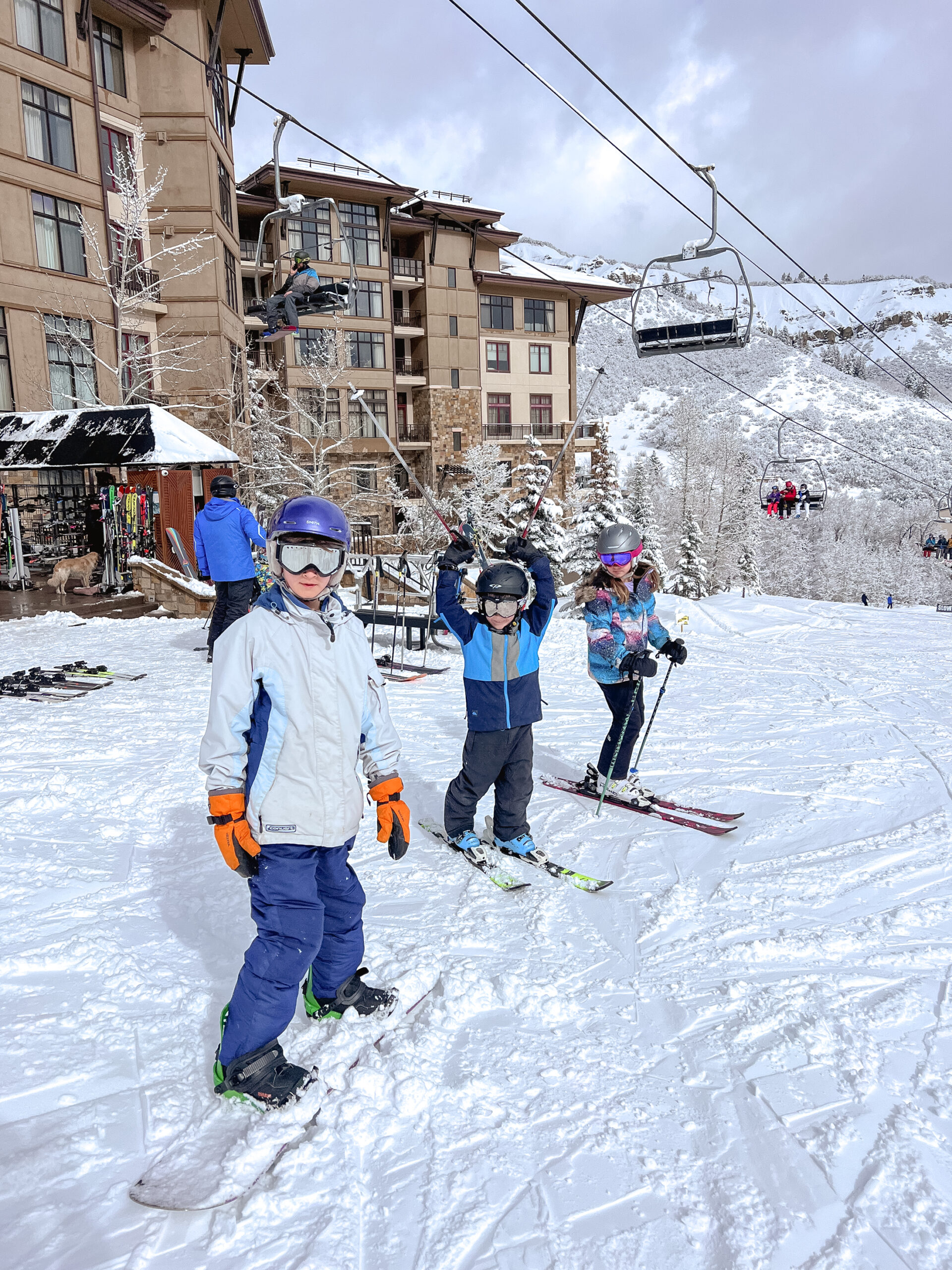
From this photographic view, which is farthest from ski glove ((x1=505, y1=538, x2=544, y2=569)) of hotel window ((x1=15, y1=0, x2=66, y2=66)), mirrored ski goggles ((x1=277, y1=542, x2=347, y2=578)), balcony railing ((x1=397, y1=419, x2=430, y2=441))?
balcony railing ((x1=397, y1=419, x2=430, y2=441))

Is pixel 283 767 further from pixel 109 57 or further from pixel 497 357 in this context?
pixel 497 357

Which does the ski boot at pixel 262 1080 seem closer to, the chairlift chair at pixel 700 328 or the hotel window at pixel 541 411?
the chairlift chair at pixel 700 328

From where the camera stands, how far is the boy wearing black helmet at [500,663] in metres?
3.94

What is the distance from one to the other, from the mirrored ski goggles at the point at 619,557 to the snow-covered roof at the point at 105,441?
9.57m

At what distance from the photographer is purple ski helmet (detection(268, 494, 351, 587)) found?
7.86 feet

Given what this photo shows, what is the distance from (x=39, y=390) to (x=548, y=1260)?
69.9 feet

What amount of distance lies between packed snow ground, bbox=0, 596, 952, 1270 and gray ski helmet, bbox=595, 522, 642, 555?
1.74 meters

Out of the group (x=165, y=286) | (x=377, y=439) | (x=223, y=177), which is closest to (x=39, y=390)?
(x=165, y=286)

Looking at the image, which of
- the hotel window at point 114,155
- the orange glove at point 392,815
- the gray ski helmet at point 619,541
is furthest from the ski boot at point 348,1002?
the hotel window at point 114,155

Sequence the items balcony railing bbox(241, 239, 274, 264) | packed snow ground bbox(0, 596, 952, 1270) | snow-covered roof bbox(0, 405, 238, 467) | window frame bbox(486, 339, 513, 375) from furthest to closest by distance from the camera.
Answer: window frame bbox(486, 339, 513, 375) < balcony railing bbox(241, 239, 274, 264) < snow-covered roof bbox(0, 405, 238, 467) < packed snow ground bbox(0, 596, 952, 1270)

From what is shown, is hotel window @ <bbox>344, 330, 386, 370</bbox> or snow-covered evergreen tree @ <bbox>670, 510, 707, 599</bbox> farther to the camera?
snow-covered evergreen tree @ <bbox>670, 510, 707, 599</bbox>

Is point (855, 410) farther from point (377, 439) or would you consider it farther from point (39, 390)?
point (39, 390)

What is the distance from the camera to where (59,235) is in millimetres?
19109

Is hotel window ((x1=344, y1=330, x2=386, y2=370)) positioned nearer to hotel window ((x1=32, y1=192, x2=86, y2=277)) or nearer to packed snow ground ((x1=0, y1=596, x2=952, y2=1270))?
hotel window ((x1=32, y1=192, x2=86, y2=277))
